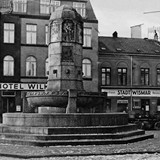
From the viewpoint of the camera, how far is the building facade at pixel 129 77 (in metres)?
50.2

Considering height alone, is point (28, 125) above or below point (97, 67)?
below

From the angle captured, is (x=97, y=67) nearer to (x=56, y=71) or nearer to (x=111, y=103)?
(x=111, y=103)

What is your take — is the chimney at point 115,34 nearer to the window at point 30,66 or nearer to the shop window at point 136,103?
the shop window at point 136,103

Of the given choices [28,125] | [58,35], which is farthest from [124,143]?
[58,35]

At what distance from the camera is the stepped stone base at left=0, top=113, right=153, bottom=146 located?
52.8ft

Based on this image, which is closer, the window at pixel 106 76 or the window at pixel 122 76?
the window at pixel 106 76

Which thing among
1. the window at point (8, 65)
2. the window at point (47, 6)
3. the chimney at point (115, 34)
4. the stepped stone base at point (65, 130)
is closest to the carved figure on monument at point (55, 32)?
the stepped stone base at point (65, 130)

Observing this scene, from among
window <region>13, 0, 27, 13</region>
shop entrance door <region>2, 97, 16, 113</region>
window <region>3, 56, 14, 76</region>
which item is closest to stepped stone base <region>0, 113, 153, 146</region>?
shop entrance door <region>2, 97, 16, 113</region>

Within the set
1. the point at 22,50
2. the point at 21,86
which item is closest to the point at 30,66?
the point at 22,50

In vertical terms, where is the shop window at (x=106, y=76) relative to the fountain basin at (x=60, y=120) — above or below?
above

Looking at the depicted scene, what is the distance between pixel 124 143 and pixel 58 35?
22.6ft

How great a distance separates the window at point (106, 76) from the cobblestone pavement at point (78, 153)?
35290 millimetres

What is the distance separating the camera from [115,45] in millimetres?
53062

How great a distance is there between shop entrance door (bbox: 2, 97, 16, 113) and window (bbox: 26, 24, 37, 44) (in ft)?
21.4
